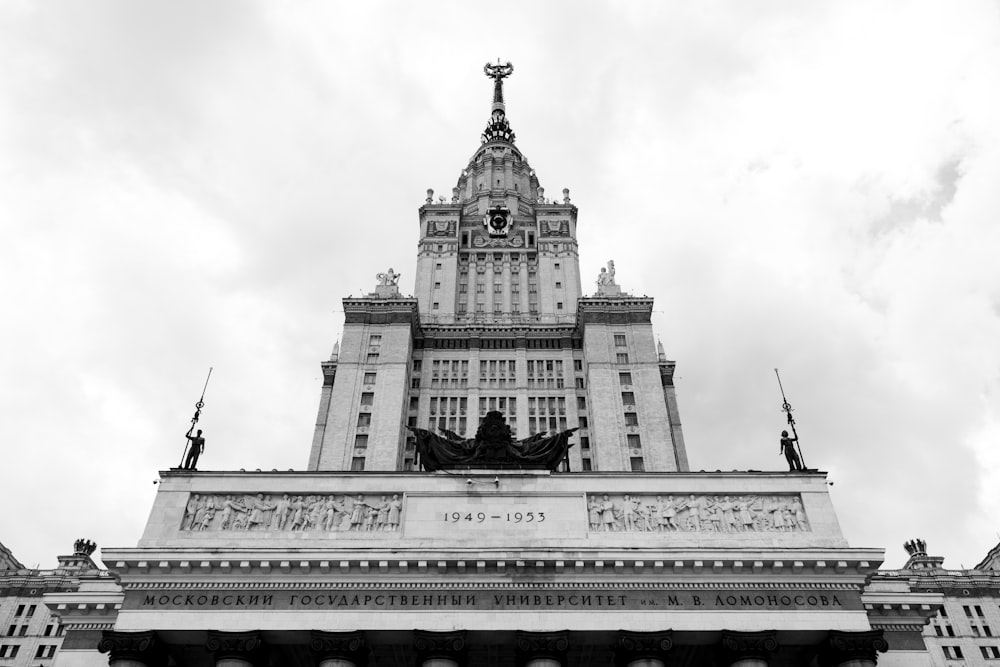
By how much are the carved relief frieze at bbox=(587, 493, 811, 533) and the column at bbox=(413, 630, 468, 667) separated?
315 inches

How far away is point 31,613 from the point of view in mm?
72750

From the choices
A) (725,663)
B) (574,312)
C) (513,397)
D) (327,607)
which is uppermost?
(574,312)

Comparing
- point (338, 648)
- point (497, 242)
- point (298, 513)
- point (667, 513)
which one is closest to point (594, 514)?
point (667, 513)

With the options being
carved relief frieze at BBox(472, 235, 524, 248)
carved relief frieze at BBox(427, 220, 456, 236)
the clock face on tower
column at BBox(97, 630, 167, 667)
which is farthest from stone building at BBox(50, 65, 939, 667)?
the clock face on tower

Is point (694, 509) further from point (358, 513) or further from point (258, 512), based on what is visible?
point (258, 512)

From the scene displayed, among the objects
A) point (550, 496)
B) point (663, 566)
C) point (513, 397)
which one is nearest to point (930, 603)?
point (663, 566)

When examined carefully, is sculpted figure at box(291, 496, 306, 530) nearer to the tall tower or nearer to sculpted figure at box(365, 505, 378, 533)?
sculpted figure at box(365, 505, 378, 533)

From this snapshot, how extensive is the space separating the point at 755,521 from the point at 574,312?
54.6m

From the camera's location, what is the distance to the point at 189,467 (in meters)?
36.4

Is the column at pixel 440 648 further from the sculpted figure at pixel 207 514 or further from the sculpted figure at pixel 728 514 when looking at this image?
the sculpted figure at pixel 728 514

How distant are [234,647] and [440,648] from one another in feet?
26.3

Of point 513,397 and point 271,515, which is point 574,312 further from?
point 271,515

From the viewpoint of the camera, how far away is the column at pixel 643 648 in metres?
28.8

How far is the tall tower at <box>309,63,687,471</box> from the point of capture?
72.9 meters
